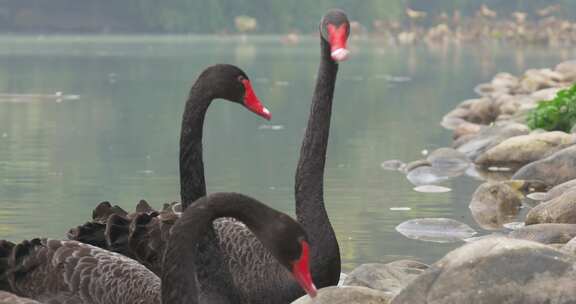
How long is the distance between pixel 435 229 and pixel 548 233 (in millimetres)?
1351

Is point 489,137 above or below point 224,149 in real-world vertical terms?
above

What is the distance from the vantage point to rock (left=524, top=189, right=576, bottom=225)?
839cm

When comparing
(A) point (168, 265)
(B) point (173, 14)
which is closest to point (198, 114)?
(A) point (168, 265)

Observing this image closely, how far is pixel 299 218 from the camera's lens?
6.37 meters

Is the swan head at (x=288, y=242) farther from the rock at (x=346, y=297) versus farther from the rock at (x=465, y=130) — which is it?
the rock at (x=465, y=130)

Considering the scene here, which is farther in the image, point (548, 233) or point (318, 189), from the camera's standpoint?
point (548, 233)

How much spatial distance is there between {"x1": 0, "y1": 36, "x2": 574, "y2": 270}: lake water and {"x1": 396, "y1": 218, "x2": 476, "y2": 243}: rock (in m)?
0.11

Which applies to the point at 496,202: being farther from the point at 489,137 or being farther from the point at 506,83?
the point at 506,83

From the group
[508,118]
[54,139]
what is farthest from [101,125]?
[508,118]

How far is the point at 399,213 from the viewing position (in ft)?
32.7

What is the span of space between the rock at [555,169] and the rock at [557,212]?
217cm

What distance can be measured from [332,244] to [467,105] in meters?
15.3

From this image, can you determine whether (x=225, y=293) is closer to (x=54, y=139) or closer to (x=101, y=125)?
(x=54, y=139)

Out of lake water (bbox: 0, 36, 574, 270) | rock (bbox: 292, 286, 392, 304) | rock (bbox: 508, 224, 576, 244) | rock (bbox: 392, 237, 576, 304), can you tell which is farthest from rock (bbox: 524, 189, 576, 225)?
rock (bbox: 392, 237, 576, 304)
